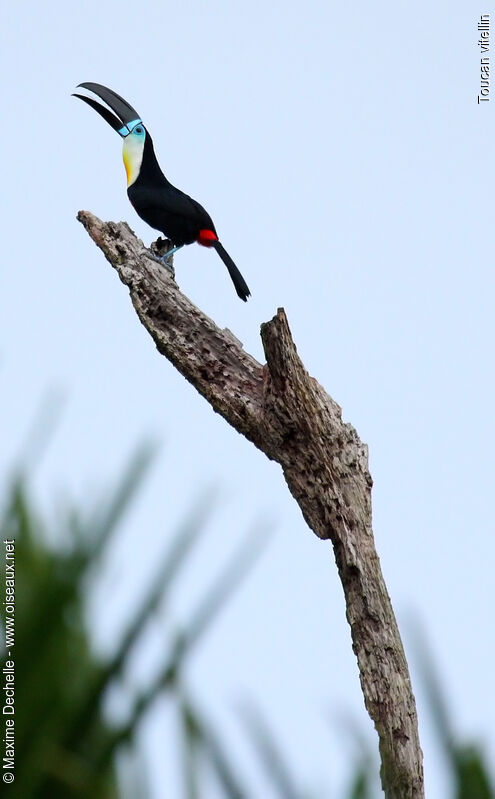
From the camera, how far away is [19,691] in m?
0.64

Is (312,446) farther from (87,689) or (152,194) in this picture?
(87,689)

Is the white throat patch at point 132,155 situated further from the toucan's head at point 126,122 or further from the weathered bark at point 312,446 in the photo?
the weathered bark at point 312,446

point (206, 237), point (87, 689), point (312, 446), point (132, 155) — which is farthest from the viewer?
point (132, 155)

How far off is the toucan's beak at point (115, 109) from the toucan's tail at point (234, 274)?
1.03 metres

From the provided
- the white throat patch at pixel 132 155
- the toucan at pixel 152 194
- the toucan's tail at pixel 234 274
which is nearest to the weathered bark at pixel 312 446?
the toucan at pixel 152 194

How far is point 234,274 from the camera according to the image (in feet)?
18.4

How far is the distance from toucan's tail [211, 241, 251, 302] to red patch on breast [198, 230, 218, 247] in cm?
2

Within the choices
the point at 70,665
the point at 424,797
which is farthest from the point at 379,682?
the point at 70,665

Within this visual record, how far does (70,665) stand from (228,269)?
5034 millimetres

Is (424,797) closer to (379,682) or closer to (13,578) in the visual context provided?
(379,682)

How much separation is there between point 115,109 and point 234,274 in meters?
1.38

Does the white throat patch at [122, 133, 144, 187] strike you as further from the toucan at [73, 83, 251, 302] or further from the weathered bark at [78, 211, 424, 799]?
the weathered bark at [78, 211, 424, 799]

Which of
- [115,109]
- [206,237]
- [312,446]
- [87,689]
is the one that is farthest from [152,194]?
[87,689]

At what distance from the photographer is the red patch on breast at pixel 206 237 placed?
5566 mm
